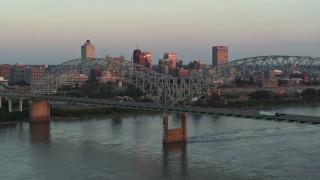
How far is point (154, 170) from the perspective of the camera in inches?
915

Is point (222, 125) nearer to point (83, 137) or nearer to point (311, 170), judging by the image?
point (83, 137)

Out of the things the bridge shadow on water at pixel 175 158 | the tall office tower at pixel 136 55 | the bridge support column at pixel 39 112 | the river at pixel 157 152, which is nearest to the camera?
the river at pixel 157 152

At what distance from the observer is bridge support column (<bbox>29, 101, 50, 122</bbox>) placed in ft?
140

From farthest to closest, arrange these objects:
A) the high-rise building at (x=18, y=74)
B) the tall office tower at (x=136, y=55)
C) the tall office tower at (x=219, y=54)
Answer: the tall office tower at (x=219, y=54) → the tall office tower at (x=136, y=55) → the high-rise building at (x=18, y=74)

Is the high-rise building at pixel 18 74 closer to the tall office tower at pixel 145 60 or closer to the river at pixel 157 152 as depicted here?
the tall office tower at pixel 145 60

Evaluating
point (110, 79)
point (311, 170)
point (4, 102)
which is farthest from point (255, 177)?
point (110, 79)

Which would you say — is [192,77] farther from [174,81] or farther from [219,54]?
[219,54]

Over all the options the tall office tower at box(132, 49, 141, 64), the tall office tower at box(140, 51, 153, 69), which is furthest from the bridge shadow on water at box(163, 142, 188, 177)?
the tall office tower at box(132, 49, 141, 64)

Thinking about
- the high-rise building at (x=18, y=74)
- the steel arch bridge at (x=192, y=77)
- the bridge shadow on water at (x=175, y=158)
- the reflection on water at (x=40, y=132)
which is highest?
the high-rise building at (x=18, y=74)

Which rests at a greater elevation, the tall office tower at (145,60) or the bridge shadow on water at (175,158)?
the tall office tower at (145,60)

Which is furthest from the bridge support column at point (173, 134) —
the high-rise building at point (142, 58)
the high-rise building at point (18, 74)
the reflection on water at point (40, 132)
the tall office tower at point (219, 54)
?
the tall office tower at point (219, 54)

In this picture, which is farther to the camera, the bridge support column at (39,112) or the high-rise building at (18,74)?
the high-rise building at (18,74)

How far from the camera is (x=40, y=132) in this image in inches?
1417

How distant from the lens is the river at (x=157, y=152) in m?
22.3
